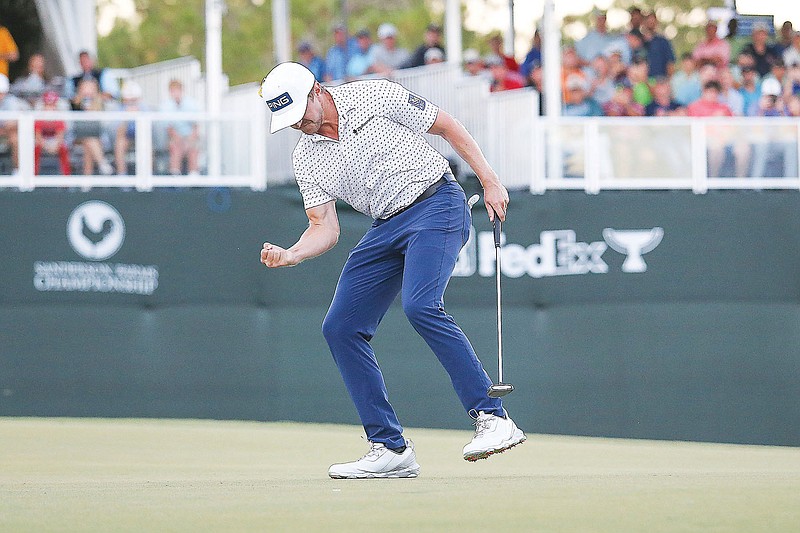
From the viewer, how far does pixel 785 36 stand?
16281 mm

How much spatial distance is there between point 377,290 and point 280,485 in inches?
43.1

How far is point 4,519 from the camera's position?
479cm

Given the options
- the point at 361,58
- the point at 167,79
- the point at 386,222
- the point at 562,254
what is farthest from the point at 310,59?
the point at 386,222

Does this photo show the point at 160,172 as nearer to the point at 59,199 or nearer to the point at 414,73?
Answer: the point at 59,199

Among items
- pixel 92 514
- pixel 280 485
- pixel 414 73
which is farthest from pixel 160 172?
pixel 92 514

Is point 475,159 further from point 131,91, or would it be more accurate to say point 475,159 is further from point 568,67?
point 131,91

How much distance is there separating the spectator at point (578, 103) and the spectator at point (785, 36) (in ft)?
8.82

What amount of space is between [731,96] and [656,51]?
61.9 inches

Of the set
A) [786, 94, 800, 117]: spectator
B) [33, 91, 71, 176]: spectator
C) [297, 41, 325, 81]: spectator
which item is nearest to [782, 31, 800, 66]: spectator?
[786, 94, 800, 117]: spectator

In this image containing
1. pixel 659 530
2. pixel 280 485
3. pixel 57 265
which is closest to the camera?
pixel 659 530

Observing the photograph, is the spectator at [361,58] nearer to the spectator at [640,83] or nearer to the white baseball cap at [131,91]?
the white baseball cap at [131,91]

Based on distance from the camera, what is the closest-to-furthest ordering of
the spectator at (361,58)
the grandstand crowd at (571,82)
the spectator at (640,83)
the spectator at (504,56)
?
the grandstand crowd at (571,82) → the spectator at (640,83) → the spectator at (361,58) → the spectator at (504,56)

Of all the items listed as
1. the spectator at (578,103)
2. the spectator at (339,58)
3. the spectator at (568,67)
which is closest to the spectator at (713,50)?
the spectator at (568,67)

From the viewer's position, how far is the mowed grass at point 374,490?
4625 millimetres
